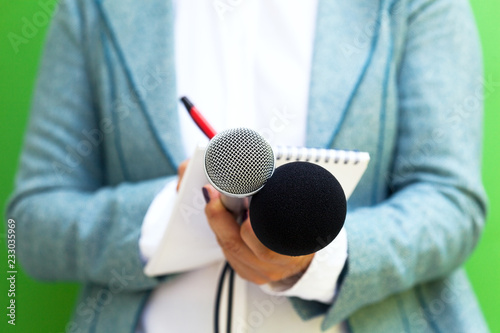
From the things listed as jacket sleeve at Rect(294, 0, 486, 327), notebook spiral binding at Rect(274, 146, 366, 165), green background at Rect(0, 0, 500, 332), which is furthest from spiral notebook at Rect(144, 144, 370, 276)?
green background at Rect(0, 0, 500, 332)

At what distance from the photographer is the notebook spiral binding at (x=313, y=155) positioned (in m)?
0.45

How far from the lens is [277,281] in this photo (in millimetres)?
602

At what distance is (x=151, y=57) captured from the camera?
763 millimetres

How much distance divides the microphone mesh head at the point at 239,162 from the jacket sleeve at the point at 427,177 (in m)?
0.28

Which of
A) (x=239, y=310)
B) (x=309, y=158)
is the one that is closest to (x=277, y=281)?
(x=239, y=310)

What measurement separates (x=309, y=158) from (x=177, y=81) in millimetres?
370

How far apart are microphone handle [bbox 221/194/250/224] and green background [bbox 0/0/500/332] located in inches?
28.6

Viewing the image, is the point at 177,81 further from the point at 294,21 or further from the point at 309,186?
the point at 309,186

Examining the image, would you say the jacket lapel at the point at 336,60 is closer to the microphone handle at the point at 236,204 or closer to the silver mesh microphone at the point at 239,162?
the microphone handle at the point at 236,204

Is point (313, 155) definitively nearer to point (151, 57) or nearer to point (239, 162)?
point (239, 162)

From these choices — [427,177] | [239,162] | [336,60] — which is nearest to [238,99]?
[336,60]

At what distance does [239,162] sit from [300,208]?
2.1 inches

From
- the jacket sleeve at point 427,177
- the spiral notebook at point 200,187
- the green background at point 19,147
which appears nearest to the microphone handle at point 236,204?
the spiral notebook at point 200,187

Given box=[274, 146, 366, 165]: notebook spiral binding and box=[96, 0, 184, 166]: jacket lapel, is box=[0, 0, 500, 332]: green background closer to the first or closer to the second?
box=[96, 0, 184, 166]: jacket lapel
